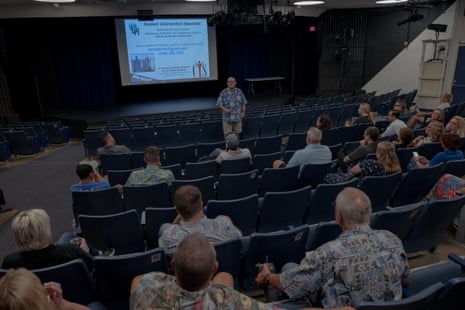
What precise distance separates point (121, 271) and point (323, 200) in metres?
2.24

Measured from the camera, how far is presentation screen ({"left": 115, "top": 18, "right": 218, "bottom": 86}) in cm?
1302

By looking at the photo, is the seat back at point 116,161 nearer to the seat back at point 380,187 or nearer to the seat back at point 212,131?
the seat back at point 212,131

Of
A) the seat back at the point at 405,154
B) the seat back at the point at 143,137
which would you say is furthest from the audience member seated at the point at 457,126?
the seat back at the point at 143,137

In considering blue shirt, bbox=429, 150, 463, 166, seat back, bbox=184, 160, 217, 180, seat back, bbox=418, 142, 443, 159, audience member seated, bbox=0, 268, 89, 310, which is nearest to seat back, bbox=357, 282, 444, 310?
audience member seated, bbox=0, 268, 89, 310

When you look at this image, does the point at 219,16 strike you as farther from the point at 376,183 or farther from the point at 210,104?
the point at 376,183

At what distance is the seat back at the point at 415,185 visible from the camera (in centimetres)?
377

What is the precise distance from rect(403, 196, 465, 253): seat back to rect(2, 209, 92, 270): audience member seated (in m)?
2.90

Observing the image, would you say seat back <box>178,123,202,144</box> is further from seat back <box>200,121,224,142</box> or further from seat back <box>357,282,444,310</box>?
seat back <box>357,282,444,310</box>

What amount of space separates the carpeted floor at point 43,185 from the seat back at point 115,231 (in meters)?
1.66

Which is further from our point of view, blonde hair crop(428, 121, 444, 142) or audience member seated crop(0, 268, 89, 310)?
blonde hair crop(428, 121, 444, 142)

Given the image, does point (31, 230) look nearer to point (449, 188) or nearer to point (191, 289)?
point (191, 289)

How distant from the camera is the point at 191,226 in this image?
2449 mm

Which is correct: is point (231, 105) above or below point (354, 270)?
above

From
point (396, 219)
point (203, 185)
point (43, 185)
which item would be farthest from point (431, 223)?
point (43, 185)
